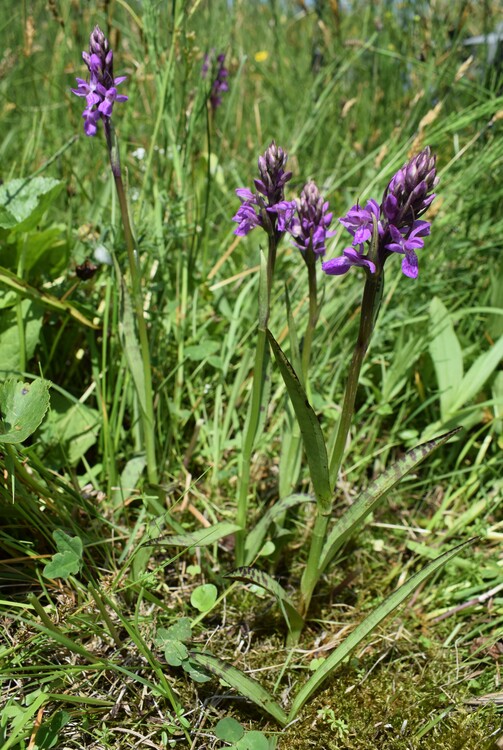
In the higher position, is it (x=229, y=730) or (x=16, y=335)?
(x=16, y=335)

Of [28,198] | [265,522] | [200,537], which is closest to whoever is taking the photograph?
[200,537]

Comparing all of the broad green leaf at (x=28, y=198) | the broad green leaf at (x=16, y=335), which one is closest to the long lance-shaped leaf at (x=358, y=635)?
the broad green leaf at (x=16, y=335)

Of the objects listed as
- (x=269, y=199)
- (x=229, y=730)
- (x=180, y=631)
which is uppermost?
(x=269, y=199)

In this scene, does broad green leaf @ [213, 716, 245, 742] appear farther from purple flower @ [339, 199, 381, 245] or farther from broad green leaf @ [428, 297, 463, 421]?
broad green leaf @ [428, 297, 463, 421]

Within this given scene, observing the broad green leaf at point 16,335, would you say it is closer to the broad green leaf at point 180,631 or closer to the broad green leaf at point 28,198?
the broad green leaf at point 28,198

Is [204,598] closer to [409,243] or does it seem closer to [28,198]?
[409,243]

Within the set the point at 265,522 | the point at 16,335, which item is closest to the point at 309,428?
the point at 265,522
